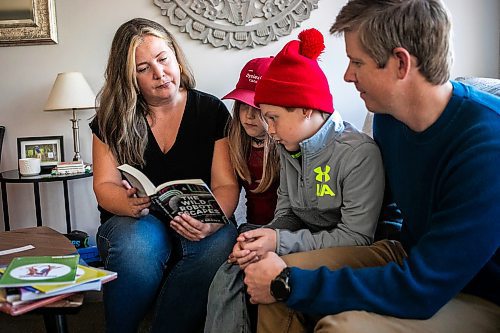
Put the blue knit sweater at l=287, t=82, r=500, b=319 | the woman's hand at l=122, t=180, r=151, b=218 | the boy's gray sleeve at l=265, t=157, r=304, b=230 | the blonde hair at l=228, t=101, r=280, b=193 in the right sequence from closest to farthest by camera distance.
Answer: the blue knit sweater at l=287, t=82, r=500, b=319, the boy's gray sleeve at l=265, t=157, r=304, b=230, the woman's hand at l=122, t=180, r=151, b=218, the blonde hair at l=228, t=101, r=280, b=193

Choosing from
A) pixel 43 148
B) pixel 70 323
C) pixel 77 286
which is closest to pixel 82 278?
pixel 77 286

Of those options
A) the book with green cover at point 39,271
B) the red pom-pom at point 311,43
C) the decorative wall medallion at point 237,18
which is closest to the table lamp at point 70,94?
the decorative wall medallion at point 237,18

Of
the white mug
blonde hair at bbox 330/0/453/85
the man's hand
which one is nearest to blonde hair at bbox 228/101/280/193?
the man's hand

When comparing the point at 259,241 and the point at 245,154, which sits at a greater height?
the point at 245,154

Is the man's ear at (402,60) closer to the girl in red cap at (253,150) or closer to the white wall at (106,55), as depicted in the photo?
the girl in red cap at (253,150)

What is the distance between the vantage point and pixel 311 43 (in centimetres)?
140

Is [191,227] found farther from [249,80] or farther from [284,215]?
[249,80]

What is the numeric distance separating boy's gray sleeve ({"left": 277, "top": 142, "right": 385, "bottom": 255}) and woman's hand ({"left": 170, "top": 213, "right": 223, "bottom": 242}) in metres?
0.32

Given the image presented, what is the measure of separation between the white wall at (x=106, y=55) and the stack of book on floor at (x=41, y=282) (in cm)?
142

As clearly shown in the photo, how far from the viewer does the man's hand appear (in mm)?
1122

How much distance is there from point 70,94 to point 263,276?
153cm

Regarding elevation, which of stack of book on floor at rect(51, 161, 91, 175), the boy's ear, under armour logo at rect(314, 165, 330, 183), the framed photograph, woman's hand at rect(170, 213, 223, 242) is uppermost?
the boy's ear

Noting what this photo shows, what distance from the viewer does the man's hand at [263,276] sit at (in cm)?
112

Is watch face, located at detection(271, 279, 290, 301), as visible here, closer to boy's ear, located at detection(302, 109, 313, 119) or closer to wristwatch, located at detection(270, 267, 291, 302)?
wristwatch, located at detection(270, 267, 291, 302)
